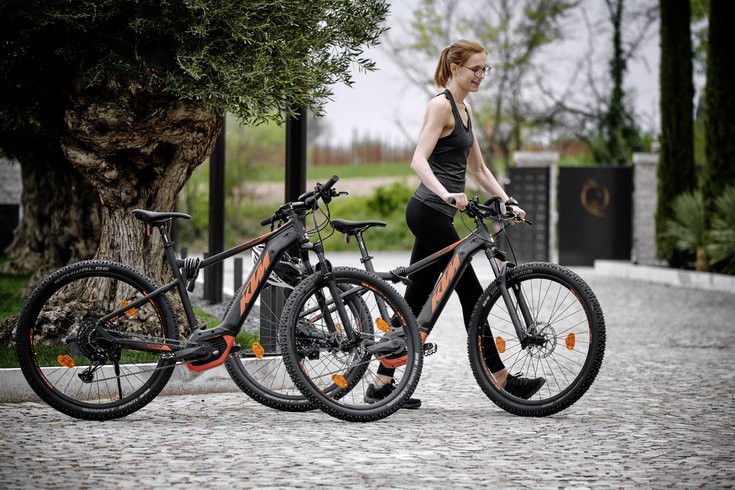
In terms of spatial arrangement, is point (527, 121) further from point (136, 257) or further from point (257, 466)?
point (257, 466)

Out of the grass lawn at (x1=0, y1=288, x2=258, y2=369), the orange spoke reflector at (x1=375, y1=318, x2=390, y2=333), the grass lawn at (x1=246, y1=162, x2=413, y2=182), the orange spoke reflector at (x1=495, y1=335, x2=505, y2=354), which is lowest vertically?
the grass lawn at (x1=0, y1=288, x2=258, y2=369)

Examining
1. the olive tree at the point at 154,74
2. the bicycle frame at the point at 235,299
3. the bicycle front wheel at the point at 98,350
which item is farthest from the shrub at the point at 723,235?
the bicycle front wheel at the point at 98,350

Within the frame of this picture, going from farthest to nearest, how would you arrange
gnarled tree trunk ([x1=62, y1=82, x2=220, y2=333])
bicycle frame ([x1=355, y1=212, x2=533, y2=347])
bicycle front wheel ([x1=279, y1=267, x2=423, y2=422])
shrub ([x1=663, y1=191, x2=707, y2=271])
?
shrub ([x1=663, y1=191, x2=707, y2=271])
gnarled tree trunk ([x1=62, y1=82, x2=220, y2=333])
bicycle frame ([x1=355, y1=212, x2=533, y2=347])
bicycle front wheel ([x1=279, y1=267, x2=423, y2=422])

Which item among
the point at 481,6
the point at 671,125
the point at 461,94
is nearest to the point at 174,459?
the point at 461,94

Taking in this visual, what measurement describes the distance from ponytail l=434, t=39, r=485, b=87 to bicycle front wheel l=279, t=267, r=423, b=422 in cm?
134

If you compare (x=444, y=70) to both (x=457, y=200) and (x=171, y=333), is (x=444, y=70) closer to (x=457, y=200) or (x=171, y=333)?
(x=457, y=200)

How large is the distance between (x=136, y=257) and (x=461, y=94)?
10.5ft

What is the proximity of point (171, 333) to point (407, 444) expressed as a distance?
1.49 m

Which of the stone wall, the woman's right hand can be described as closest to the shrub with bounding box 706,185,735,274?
the stone wall

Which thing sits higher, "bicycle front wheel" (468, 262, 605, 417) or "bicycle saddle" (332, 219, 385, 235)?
"bicycle saddle" (332, 219, 385, 235)

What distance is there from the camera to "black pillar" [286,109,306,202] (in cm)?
929

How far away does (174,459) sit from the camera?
233 inches

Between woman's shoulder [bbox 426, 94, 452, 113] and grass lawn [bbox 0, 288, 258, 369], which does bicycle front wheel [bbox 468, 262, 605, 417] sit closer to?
woman's shoulder [bbox 426, 94, 452, 113]

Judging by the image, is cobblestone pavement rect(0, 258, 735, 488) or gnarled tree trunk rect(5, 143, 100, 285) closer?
cobblestone pavement rect(0, 258, 735, 488)
